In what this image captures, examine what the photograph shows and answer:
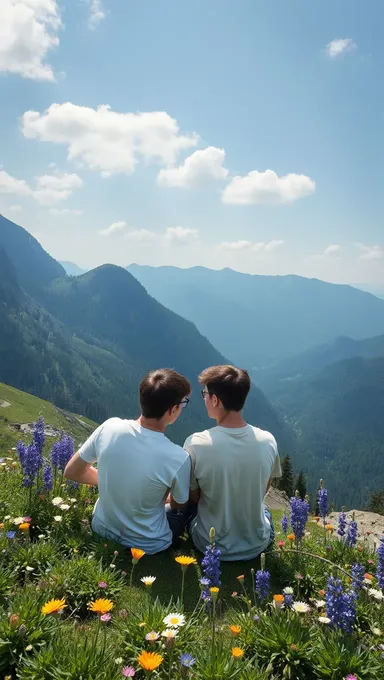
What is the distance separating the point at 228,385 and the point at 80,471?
110 inches

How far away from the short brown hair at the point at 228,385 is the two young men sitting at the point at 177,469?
0.02m

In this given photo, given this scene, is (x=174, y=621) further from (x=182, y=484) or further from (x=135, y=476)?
(x=182, y=484)

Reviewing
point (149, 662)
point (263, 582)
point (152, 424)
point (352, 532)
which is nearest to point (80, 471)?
point (152, 424)

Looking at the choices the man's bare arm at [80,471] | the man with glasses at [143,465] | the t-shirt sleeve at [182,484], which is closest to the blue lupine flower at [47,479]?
the man's bare arm at [80,471]

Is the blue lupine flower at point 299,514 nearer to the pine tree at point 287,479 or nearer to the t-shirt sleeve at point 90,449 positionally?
the t-shirt sleeve at point 90,449

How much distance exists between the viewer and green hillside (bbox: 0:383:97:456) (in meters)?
110

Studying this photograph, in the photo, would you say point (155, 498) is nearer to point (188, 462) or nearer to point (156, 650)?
point (188, 462)

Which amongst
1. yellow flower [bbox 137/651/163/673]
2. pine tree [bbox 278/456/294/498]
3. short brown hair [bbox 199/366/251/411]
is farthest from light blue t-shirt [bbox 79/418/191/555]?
pine tree [bbox 278/456/294/498]

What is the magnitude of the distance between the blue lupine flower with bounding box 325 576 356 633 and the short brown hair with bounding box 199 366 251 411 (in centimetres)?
286

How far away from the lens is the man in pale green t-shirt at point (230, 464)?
652cm

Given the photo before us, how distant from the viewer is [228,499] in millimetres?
6652

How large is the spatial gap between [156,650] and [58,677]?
102 cm

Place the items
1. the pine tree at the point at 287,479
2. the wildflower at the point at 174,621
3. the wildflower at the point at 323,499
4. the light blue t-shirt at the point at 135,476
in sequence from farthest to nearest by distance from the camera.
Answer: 1. the pine tree at the point at 287,479
2. the wildflower at the point at 323,499
3. the light blue t-shirt at the point at 135,476
4. the wildflower at the point at 174,621

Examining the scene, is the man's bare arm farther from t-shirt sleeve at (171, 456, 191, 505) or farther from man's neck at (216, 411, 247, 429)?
man's neck at (216, 411, 247, 429)
